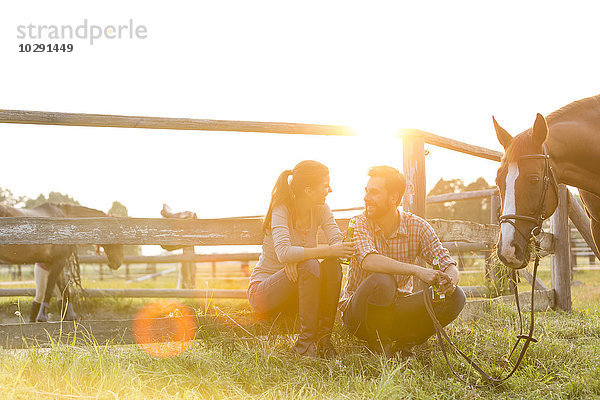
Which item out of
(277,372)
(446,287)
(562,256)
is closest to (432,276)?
(446,287)

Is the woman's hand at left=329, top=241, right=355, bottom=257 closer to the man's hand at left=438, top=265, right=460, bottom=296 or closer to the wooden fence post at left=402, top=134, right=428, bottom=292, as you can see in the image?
the man's hand at left=438, top=265, right=460, bottom=296

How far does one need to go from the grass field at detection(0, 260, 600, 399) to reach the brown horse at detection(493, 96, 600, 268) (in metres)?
0.65

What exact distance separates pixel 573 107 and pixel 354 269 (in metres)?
1.77

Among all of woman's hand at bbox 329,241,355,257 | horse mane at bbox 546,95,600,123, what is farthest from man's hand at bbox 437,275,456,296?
horse mane at bbox 546,95,600,123

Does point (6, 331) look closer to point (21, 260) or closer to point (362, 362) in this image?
point (362, 362)

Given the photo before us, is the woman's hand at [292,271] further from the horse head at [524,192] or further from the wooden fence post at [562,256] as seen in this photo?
the wooden fence post at [562,256]

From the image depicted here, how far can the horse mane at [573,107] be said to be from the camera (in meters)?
3.11

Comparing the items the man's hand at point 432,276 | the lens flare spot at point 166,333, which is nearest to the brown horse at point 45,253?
the lens flare spot at point 166,333

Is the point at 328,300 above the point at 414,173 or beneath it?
beneath

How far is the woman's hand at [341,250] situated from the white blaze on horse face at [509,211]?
82cm

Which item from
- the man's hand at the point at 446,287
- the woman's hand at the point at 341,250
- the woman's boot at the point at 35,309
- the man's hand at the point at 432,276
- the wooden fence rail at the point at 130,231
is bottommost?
the woman's boot at the point at 35,309

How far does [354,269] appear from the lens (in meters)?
3.07

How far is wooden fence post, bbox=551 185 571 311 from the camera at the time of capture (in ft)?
17.7

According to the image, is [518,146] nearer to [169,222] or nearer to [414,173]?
[414,173]
